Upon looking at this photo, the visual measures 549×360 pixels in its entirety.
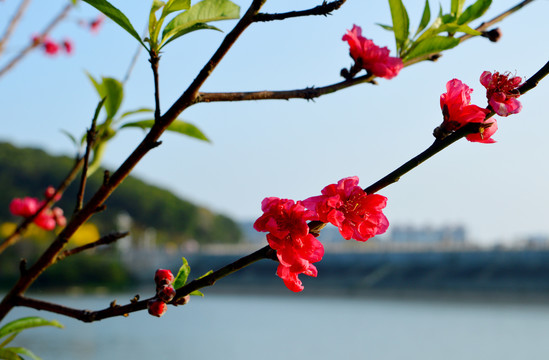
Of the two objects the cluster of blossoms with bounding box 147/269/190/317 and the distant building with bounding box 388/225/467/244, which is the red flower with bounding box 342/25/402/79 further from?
the distant building with bounding box 388/225/467/244

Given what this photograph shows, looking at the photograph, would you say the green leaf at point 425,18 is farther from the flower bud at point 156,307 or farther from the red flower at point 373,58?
the flower bud at point 156,307

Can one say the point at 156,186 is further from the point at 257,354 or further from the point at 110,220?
the point at 257,354

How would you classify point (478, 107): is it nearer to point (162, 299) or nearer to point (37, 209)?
point (162, 299)

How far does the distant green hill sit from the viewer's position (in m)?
36.5

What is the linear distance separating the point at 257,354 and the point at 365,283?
47.8 feet

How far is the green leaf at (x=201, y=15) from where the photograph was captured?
66 cm

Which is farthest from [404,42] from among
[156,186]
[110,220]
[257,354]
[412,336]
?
[156,186]

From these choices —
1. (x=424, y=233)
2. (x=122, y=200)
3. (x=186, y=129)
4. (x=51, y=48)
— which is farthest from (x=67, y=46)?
(x=424, y=233)

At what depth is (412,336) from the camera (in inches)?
662

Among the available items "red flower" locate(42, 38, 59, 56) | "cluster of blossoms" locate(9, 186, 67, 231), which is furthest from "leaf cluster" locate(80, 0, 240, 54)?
"red flower" locate(42, 38, 59, 56)

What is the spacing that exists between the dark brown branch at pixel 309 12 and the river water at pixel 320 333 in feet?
43.2

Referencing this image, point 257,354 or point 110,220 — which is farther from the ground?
point 110,220

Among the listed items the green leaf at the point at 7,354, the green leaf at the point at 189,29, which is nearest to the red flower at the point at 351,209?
the green leaf at the point at 189,29

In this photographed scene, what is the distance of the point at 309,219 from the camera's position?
0.54 metres
